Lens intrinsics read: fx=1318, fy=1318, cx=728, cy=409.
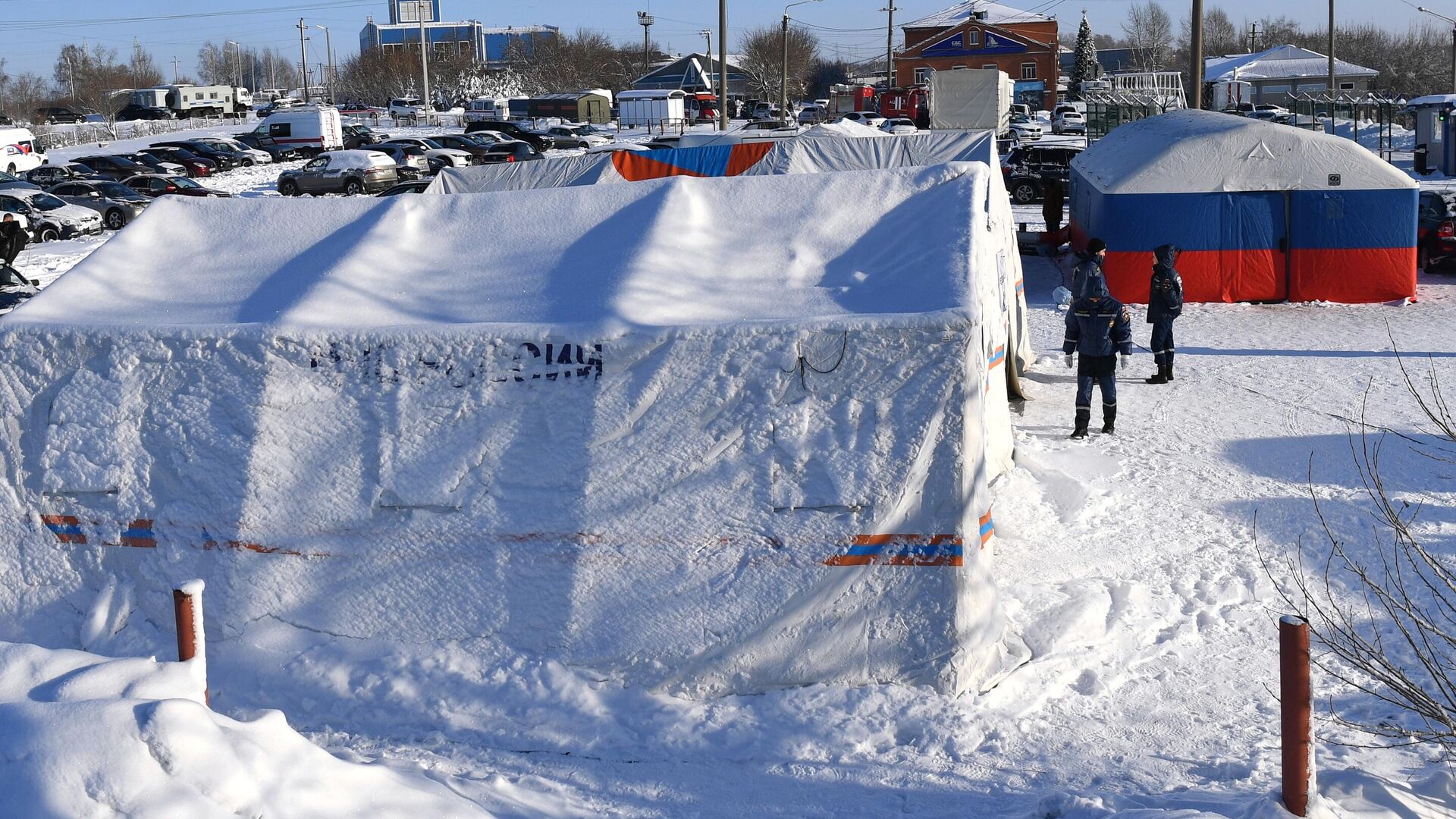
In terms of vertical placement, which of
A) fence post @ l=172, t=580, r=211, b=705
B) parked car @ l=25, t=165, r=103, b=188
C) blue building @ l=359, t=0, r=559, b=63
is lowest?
fence post @ l=172, t=580, r=211, b=705

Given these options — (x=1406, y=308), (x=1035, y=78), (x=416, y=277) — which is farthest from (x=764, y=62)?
(x=416, y=277)

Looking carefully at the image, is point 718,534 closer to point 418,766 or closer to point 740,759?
point 740,759

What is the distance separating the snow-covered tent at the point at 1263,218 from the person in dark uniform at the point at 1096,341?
648 cm

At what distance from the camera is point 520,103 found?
75375 mm

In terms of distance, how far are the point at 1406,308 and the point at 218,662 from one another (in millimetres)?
15020

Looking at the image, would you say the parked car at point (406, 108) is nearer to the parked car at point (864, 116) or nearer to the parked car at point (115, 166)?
the parked car at point (864, 116)

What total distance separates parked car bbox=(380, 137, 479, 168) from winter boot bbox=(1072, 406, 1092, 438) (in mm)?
29661

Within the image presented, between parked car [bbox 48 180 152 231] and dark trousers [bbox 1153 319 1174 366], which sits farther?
parked car [bbox 48 180 152 231]

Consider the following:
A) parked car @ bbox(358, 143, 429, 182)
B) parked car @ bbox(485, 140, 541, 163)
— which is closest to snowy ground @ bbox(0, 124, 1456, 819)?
parked car @ bbox(358, 143, 429, 182)

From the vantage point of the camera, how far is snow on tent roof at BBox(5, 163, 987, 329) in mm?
6285

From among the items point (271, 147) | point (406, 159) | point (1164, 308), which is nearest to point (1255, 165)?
point (1164, 308)

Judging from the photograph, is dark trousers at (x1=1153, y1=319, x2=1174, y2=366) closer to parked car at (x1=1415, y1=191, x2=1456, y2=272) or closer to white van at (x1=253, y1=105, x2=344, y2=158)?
parked car at (x1=1415, y1=191, x2=1456, y2=272)

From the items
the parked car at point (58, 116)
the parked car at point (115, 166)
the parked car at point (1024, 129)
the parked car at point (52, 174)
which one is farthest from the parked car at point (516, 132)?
the parked car at point (58, 116)

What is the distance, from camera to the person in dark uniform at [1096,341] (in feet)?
33.6
